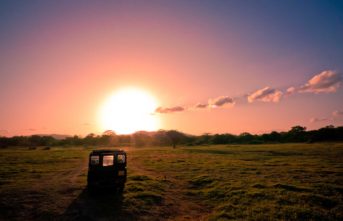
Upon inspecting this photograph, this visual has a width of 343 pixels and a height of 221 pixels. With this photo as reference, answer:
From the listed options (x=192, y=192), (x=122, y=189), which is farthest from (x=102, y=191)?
(x=192, y=192)

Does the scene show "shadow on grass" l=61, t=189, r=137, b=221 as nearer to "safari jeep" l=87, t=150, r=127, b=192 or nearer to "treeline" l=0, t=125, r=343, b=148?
"safari jeep" l=87, t=150, r=127, b=192

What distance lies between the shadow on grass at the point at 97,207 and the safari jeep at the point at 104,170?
2.74 ft

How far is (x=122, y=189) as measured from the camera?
24.3 metres

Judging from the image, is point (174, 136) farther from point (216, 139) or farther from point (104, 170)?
point (104, 170)

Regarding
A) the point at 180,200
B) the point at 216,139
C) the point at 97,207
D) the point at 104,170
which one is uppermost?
the point at 216,139

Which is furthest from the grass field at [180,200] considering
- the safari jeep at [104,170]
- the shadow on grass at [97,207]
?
the safari jeep at [104,170]

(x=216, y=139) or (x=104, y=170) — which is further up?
(x=216, y=139)

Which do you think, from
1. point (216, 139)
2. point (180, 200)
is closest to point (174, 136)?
point (216, 139)

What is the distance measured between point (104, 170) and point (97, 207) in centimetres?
385

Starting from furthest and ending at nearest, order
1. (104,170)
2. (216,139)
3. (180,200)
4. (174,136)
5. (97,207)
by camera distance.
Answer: (216,139), (174,136), (104,170), (180,200), (97,207)

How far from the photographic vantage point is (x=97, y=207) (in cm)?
1875

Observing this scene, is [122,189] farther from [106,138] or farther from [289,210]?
[106,138]

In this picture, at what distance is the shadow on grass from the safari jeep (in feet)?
2.74

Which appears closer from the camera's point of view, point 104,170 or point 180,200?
point 180,200
